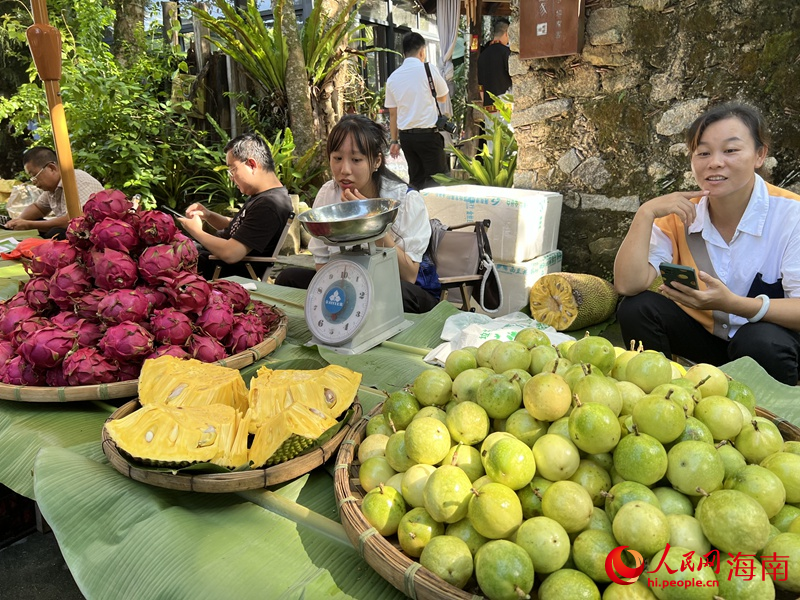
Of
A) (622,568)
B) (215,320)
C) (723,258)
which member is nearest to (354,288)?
(215,320)

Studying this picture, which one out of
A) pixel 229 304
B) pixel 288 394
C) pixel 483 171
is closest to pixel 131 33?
pixel 483 171

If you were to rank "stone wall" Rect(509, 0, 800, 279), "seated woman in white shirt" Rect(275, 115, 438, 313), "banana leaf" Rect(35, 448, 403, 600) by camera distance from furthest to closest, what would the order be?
"stone wall" Rect(509, 0, 800, 279)
"seated woman in white shirt" Rect(275, 115, 438, 313)
"banana leaf" Rect(35, 448, 403, 600)

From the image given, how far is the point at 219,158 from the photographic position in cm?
784

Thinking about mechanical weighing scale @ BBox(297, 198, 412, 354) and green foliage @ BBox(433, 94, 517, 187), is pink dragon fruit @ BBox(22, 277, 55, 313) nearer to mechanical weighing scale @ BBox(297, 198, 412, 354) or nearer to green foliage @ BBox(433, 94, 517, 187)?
mechanical weighing scale @ BBox(297, 198, 412, 354)

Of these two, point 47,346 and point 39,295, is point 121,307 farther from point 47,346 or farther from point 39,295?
point 39,295

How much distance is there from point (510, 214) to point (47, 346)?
3.23 m

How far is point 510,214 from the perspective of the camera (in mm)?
4203

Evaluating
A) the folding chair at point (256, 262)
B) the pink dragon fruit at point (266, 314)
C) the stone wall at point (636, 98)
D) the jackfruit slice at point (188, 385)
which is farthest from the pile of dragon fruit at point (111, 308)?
the stone wall at point (636, 98)

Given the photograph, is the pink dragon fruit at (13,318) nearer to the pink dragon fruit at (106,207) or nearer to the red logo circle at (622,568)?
the pink dragon fruit at (106,207)

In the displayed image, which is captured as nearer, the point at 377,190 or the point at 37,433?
the point at 37,433

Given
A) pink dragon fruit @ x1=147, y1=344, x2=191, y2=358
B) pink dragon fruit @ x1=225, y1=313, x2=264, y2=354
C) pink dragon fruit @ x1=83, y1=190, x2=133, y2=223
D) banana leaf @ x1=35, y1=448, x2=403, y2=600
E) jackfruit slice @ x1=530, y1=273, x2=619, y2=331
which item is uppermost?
pink dragon fruit @ x1=83, y1=190, x2=133, y2=223

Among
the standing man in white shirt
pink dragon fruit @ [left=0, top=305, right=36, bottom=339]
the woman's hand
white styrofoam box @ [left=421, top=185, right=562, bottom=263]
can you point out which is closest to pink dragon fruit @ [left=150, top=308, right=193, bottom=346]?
pink dragon fruit @ [left=0, top=305, right=36, bottom=339]

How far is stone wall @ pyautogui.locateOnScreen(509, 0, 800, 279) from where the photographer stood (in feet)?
11.8

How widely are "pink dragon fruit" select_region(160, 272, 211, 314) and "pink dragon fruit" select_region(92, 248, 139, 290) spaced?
96 mm
